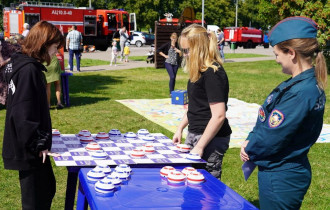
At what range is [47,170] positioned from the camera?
347 cm

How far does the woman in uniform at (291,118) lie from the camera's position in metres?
2.63

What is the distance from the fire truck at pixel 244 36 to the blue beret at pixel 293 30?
45.2 meters

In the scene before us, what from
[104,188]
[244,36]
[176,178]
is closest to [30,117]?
[104,188]

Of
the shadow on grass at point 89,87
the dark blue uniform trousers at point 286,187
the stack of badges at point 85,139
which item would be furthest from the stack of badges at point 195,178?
the shadow on grass at point 89,87

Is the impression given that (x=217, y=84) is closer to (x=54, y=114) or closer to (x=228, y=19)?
(x=54, y=114)

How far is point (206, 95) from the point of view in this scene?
146 inches

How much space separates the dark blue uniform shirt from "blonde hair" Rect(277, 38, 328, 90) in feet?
0.13

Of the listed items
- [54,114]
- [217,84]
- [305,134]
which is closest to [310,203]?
[217,84]

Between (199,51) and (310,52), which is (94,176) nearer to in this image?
(199,51)

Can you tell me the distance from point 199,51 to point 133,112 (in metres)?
6.89

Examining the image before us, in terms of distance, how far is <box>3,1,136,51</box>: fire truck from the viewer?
3272 centimetres

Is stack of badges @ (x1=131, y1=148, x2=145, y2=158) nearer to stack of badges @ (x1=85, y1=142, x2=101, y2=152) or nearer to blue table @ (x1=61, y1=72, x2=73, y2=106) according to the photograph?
stack of badges @ (x1=85, y1=142, x2=101, y2=152)

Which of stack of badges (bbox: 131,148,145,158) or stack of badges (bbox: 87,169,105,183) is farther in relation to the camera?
stack of badges (bbox: 131,148,145,158)

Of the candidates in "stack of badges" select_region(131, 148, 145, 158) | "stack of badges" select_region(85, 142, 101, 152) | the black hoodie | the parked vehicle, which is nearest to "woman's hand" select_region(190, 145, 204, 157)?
Result: "stack of badges" select_region(131, 148, 145, 158)
